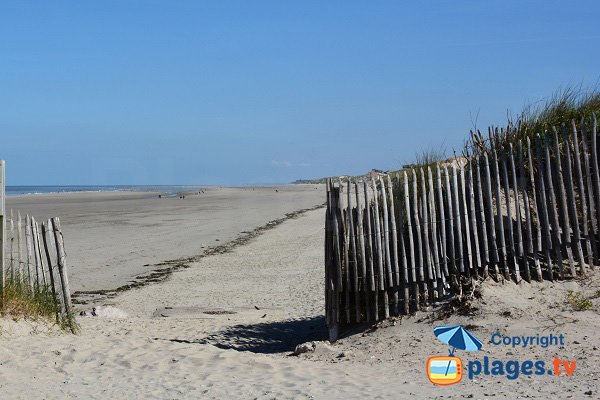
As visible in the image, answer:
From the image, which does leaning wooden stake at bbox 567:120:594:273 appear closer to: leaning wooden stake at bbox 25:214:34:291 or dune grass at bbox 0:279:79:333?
dune grass at bbox 0:279:79:333

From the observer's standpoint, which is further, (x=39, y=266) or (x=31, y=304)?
(x=39, y=266)

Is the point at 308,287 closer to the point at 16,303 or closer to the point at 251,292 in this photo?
the point at 251,292

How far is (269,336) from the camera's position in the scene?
28.0ft

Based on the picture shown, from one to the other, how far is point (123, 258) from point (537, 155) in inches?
476

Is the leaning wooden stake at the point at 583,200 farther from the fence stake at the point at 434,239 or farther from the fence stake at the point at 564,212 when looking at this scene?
the fence stake at the point at 434,239

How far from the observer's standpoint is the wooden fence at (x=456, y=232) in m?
7.52

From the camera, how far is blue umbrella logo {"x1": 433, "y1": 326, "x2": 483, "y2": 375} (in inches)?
262

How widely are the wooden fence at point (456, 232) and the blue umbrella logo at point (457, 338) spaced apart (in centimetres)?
55

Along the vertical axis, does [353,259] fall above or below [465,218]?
below

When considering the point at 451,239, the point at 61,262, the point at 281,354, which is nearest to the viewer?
the point at 281,354

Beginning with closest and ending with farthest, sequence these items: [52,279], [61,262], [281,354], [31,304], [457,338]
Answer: [457,338] → [281,354] → [31,304] → [61,262] → [52,279]

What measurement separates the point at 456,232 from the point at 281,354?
235 centimetres

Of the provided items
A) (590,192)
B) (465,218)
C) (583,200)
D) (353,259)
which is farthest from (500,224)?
(353,259)

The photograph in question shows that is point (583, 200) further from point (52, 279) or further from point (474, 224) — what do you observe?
point (52, 279)
